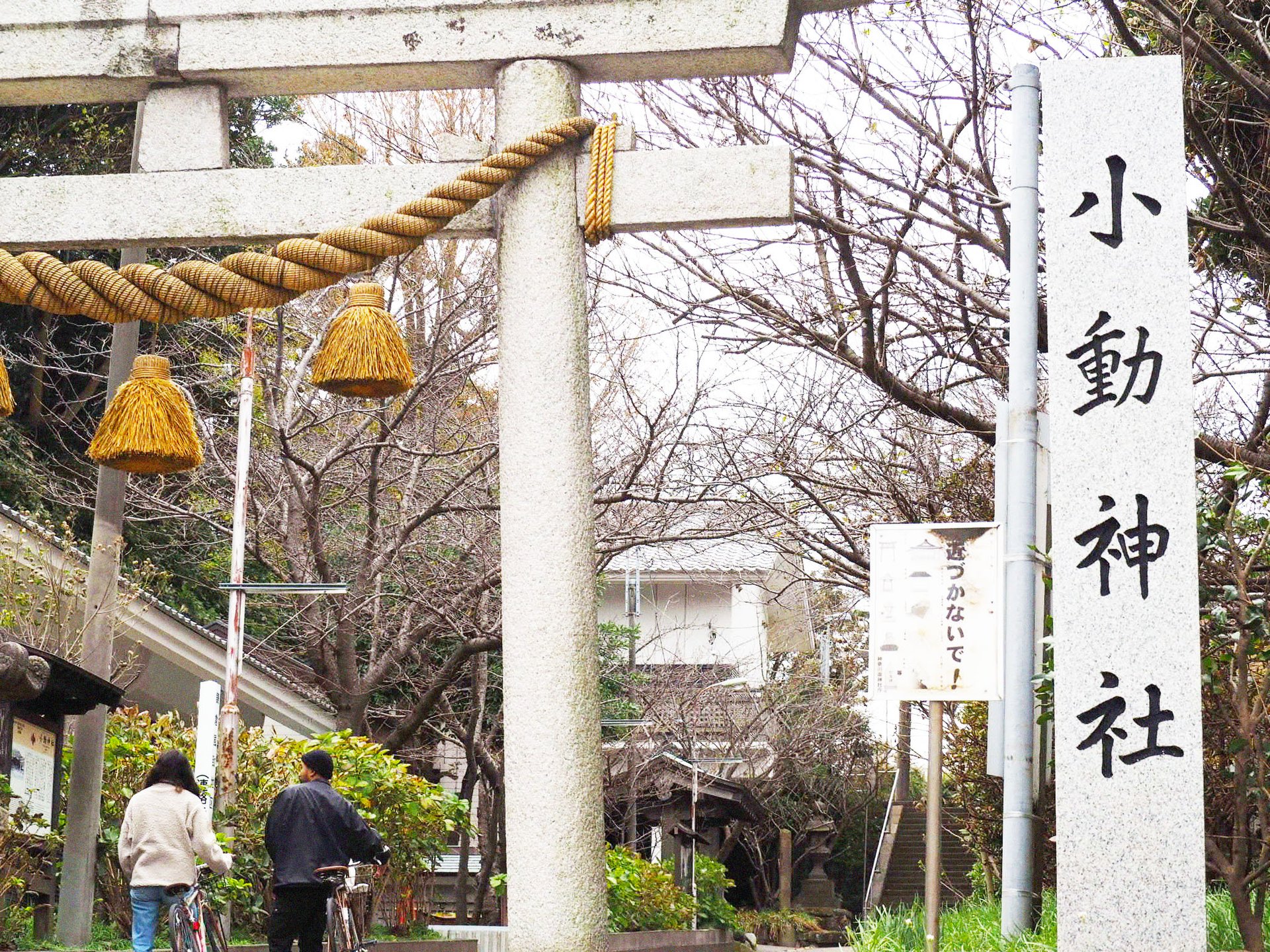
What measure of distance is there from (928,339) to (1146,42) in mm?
3079

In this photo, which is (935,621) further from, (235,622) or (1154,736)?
(235,622)

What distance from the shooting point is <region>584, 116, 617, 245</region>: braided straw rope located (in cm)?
543

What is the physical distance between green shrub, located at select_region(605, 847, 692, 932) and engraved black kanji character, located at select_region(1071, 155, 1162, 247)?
472 inches

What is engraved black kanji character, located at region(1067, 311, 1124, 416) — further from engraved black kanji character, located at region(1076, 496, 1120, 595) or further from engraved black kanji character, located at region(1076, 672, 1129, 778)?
engraved black kanji character, located at region(1076, 672, 1129, 778)

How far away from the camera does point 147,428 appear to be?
584 cm

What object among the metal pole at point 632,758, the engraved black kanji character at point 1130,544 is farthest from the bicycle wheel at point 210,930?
the metal pole at point 632,758

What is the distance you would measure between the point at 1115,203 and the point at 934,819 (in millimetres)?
2830

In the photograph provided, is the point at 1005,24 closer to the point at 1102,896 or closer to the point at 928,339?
the point at 928,339

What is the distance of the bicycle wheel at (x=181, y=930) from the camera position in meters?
7.91

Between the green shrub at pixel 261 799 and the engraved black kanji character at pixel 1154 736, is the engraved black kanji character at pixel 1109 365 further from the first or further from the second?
the green shrub at pixel 261 799

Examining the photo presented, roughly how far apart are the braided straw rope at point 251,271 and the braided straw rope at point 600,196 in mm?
197

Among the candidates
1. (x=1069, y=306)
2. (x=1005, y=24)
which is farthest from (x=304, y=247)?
(x=1005, y=24)

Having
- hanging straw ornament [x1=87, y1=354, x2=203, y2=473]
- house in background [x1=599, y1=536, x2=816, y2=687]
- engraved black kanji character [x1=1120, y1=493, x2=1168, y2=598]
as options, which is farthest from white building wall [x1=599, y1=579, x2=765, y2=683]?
hanging straw ornament [x1=87, y1=354, x2=203, y2=473]

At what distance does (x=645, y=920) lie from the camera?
1841 cm
